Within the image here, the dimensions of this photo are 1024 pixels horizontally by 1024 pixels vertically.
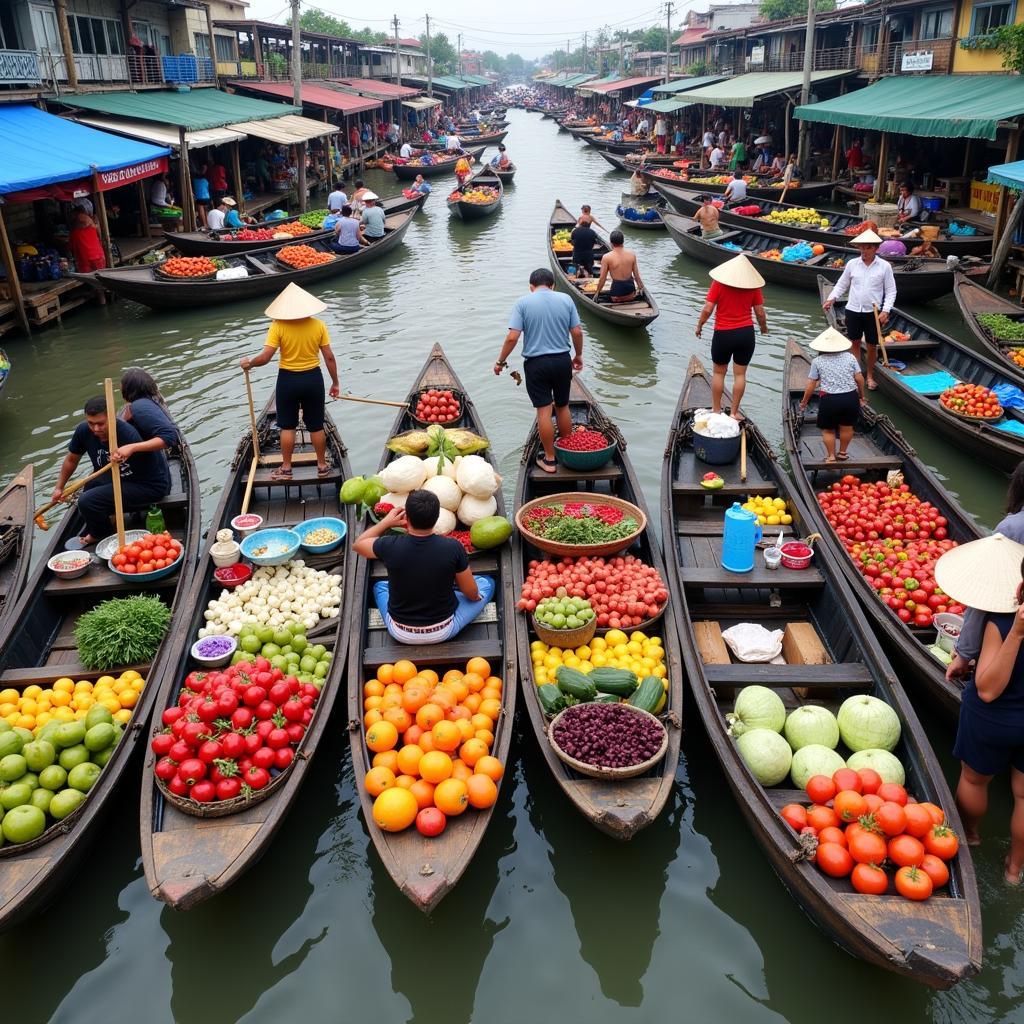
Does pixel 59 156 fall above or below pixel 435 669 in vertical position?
above

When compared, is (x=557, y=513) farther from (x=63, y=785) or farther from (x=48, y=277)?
(x=48, y=277)

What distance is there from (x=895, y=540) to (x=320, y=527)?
16.6 ft

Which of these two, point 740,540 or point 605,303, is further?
point 605,303

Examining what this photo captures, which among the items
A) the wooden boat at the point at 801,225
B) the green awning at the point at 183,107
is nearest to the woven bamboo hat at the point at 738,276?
the wooden boat at the point at 801,225

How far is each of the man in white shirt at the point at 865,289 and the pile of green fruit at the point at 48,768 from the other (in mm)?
9185

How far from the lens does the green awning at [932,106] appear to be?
51.5ft

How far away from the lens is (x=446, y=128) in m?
54.7

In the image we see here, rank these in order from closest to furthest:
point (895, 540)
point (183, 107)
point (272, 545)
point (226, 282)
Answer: point (895, 540), point (272, 545), point (226, 282), point (183, 107)

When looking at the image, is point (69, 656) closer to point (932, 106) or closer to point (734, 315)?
point (734, 315)

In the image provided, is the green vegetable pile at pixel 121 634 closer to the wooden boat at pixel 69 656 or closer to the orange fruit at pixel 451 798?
the wooden boat at pixel 69 656

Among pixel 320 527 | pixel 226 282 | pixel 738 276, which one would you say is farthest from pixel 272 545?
pixel 226 282

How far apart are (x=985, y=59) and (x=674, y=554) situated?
69.7ft

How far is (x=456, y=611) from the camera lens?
5652mm

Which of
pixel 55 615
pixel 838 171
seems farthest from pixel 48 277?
pixel 838 171
